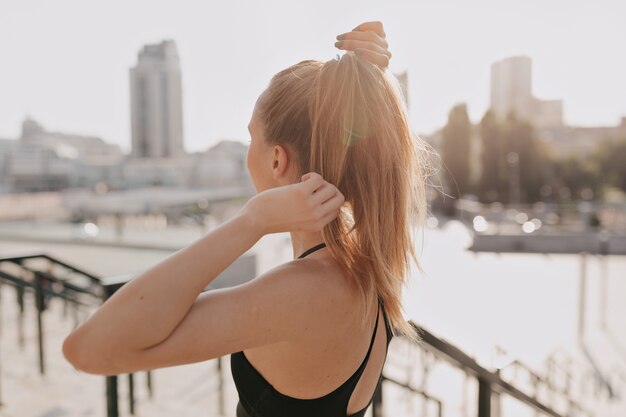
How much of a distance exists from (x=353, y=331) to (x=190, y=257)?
422 mm

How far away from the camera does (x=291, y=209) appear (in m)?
1.04

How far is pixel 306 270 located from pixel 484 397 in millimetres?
1292

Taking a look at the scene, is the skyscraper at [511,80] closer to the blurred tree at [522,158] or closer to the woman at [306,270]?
the blurred tree at [522,158]

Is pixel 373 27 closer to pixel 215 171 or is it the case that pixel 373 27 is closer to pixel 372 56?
pixel 372 56

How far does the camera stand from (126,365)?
37.0 inches

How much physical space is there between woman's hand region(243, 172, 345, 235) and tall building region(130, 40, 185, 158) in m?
101

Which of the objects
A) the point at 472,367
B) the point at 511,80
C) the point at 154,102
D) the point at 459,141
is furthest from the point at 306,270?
the point at 154,102

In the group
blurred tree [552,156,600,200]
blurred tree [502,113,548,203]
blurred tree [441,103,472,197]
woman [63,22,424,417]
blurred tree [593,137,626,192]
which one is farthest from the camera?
blurred tree [552,156,600,200]

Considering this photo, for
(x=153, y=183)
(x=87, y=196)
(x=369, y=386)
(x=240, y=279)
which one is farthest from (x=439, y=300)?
(x=153, y=183)

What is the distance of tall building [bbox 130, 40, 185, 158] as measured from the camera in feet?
325

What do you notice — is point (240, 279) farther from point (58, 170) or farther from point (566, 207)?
→ point (58, 170)

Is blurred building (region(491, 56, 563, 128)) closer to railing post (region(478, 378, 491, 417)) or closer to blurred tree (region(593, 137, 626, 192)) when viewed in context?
blurred tree (region(593, 137, 626, 192))

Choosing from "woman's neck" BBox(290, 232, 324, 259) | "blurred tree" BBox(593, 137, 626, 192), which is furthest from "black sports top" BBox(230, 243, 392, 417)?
"blurred tree" BBox(593, 137, 626, 192)

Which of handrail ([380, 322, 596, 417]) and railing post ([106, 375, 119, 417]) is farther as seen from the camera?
railing post ([106, 375, 119, 417])
